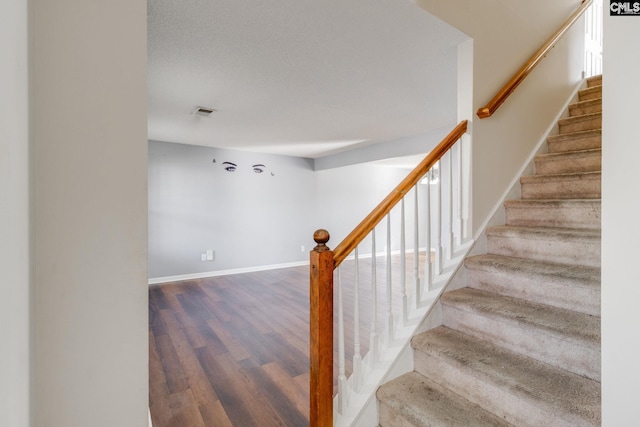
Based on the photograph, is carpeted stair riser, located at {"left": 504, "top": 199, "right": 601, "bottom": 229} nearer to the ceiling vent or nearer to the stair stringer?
the stair stringer

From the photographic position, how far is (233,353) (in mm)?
2438

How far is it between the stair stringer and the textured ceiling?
2.98 ft

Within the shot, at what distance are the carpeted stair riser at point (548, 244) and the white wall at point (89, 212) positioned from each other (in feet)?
6.52

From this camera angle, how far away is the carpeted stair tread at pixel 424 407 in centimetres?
121

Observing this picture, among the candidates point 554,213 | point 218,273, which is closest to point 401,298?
point 554,213

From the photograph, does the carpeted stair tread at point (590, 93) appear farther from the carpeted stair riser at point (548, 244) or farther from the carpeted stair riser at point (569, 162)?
the carpeted stair riser at point (548, 244)

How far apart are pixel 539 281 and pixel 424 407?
2.83ft

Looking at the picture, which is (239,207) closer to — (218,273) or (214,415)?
(218,273)

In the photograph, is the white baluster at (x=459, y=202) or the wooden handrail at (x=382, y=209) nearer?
the wooden handrail at (x=382, y=209)

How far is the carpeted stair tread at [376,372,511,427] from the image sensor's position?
1209mm

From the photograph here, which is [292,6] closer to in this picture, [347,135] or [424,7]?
[424,7]

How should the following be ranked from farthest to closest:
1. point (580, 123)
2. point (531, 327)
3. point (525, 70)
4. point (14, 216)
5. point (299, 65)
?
point (580, 123)
point (299, 65)
point (525, 70)
point (531, 327)
point (14, 216)
